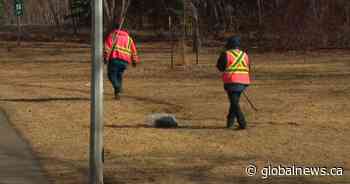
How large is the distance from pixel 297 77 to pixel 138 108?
9889 mm

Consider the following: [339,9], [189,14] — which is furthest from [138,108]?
[339,9]

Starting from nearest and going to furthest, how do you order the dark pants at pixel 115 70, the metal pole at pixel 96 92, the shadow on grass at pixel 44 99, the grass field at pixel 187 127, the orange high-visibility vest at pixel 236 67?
1. the metal pole at pixel 96 92
2. the grass field at pixel 187 127
3. the orange high-visibility vest at pixel 236 67
4. the dark pants at pixel 115 70
5. the shadow on grass at pixel 44 99

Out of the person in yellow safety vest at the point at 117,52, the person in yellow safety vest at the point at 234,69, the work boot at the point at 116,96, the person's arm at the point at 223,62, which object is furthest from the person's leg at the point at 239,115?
the work boot at the point at 116,96

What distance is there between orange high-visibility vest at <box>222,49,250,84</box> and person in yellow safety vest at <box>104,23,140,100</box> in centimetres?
483

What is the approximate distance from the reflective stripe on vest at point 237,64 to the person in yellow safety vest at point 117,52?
15.9ft

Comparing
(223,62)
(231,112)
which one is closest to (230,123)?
(231,112)

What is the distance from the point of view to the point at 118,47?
17562mm

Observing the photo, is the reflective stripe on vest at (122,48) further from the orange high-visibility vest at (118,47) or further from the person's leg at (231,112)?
the person's leg at (231,112)

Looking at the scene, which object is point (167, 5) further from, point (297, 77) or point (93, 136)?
point (93, 136)

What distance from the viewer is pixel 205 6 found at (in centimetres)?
7425

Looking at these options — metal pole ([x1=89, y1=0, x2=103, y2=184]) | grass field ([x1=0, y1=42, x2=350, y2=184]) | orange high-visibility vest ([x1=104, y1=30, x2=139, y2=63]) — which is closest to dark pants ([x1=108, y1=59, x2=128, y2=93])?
orange high-visibility vest ([x1=104, y1=30, x2=139, y2=63])

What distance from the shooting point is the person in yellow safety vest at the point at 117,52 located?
57.2 feet

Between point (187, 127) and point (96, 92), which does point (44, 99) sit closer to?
point (187, 127)

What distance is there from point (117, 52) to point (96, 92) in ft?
31.8
